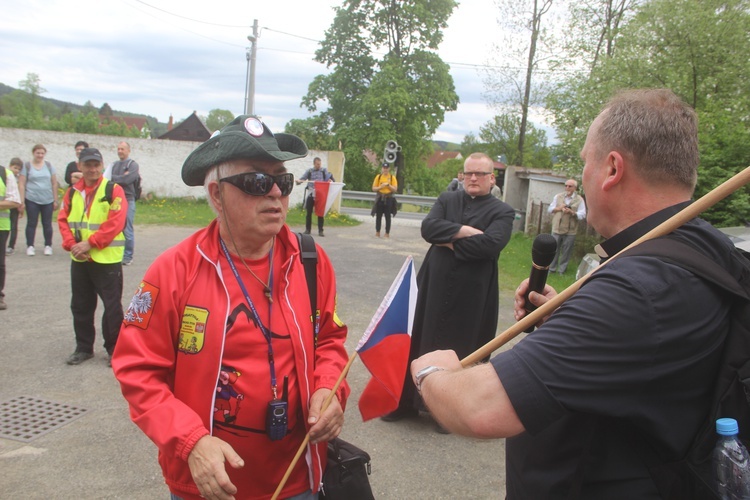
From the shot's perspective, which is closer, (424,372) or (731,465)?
(731,465)

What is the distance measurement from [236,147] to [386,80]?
31.7 meters

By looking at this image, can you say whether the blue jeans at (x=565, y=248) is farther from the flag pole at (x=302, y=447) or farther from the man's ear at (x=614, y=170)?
the man's ear at (x=614, y=170)

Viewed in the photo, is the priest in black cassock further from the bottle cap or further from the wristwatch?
the bottle cap

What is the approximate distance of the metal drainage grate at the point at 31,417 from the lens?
4.18 m

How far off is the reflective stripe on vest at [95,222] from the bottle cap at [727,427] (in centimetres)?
522

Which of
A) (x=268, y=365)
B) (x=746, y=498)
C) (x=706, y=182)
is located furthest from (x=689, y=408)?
(x=706, y=182)

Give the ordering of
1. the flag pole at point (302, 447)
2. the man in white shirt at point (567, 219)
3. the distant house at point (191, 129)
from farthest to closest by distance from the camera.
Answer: the distant house at point (191, 129) < the man in white shirt at point (567, 219) < the flag pole at point (302, 447)

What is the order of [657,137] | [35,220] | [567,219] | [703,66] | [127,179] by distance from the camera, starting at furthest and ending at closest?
[567,219] < [703,66] < [35,220] < [127,179] < [657,137]

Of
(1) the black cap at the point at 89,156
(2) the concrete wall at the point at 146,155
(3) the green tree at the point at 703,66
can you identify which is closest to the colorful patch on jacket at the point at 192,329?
(1) the black cap at the point at 89,156

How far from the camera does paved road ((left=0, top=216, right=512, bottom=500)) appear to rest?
3.68 m

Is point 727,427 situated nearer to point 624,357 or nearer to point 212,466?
point 624,357

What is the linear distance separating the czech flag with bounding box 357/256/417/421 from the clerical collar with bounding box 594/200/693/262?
3.44 ft

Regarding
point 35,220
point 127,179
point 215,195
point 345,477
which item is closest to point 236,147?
point 215,195

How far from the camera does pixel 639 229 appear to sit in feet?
5.07
